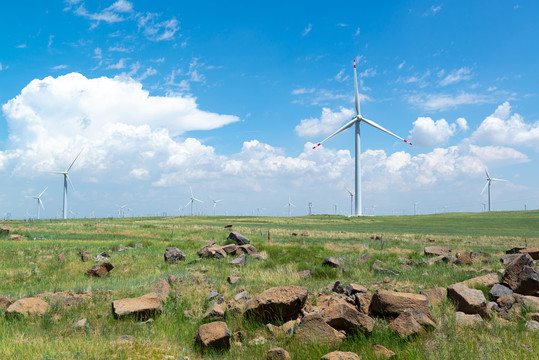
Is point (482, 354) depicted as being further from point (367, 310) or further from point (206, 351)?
point (206, 351)

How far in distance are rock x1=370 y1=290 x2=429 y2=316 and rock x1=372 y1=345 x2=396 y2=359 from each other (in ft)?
7.41

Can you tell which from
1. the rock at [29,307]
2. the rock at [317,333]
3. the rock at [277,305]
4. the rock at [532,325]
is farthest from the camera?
the rock at [29,307]

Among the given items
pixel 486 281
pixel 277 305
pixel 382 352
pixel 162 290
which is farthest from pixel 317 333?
pixel 486 281

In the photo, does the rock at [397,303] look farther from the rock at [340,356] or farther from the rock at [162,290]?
the rock at [162,290]

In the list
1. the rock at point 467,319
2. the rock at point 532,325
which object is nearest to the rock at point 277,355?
the rock at point 467,319

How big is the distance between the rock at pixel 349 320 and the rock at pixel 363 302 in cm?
174

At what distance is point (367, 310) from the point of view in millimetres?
11766

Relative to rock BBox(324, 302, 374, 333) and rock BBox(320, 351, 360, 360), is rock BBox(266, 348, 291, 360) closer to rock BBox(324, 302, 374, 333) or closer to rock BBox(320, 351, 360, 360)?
rock BBox(320, 351, 360, 360)

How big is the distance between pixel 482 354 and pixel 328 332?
137 inches

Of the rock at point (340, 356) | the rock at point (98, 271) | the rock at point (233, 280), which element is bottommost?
the rock at point (98, 271)

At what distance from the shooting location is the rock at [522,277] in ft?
44.1

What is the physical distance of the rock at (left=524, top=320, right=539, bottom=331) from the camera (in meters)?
9.90

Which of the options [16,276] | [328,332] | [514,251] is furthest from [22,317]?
[514,251]

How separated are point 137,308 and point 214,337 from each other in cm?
348
